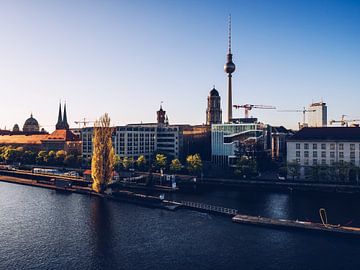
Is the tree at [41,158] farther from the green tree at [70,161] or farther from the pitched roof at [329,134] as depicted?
the pitched roof at [329,134]

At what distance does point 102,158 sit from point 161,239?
38554 mm

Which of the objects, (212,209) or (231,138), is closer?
(212,209)

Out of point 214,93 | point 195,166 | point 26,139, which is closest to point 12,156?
point 26,139

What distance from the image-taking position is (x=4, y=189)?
93.4 metres

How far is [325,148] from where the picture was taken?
100438mm

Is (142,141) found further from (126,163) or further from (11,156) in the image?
(11,156)

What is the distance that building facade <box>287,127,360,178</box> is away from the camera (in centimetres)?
→ 9756

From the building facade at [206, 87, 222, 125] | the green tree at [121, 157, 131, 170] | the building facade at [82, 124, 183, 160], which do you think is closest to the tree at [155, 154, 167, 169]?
the green tree at [121, 157, 131, 170]

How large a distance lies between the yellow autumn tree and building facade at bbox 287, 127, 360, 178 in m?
56.9

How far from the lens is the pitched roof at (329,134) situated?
99500 mm

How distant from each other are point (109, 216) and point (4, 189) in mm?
47647

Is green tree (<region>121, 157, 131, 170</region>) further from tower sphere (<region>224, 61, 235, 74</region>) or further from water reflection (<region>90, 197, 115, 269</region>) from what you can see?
tower sphere (<region>224, 61, 235, 74</region>)

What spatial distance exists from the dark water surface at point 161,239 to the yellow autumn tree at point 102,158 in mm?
10086

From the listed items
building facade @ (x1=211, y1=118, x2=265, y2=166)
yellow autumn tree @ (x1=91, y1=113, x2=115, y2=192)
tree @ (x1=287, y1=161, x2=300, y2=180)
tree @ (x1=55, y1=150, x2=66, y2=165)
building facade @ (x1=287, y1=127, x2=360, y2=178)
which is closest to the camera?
yellow autumn tree @ (x1=91, y1=113, x2=115, y2=192)
